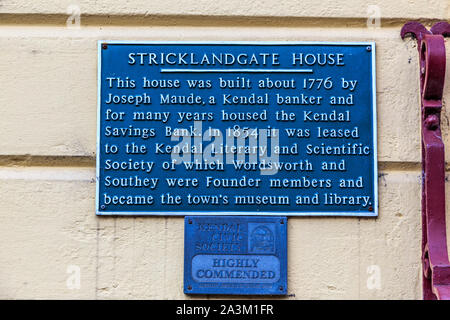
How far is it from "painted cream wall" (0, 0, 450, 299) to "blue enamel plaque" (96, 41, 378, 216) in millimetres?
78

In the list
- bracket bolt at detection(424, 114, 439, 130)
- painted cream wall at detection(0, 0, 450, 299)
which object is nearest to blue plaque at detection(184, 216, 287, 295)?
painted cream wall at detection(0, 0, 450, 299)

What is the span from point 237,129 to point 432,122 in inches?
40.5

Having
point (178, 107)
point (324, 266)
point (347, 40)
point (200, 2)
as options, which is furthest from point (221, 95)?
point (324, 266)

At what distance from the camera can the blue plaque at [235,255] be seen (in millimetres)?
3422

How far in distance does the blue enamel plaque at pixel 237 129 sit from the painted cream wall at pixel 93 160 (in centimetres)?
8

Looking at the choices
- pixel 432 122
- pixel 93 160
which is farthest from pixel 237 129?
pixel 432 122

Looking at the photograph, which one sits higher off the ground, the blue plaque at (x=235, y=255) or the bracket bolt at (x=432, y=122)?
the bracket bolt at (x=432, y=122)

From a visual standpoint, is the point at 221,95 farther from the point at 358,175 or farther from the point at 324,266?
the point at 324,266

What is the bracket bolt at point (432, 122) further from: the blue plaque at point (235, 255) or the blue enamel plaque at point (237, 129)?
the blue plaque at point (235, 255)

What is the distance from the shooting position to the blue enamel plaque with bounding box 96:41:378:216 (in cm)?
348

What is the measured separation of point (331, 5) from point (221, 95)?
79 centimetres

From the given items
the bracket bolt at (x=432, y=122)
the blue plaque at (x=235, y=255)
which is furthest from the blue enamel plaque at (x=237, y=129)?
the bracket bolt at (x=432, y=122)

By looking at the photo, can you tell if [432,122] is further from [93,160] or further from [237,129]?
[93,160]

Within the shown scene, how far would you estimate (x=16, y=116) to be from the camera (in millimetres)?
3561
